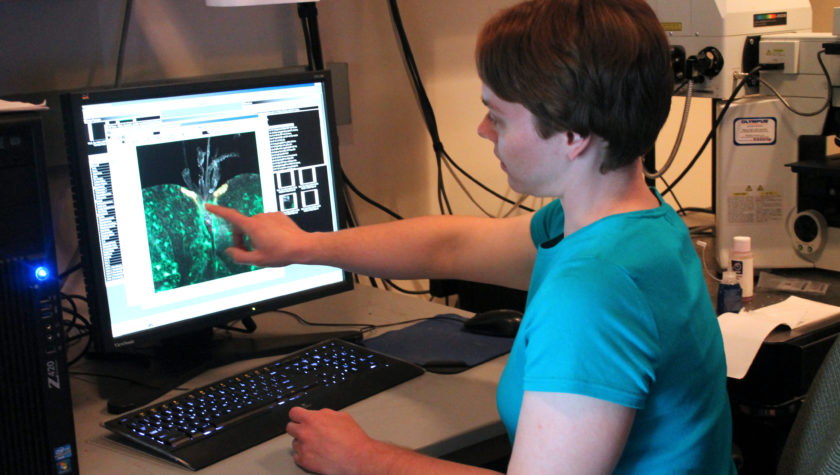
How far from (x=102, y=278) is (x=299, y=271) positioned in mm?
348

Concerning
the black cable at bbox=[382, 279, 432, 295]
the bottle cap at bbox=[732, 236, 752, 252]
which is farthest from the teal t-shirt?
the black cable at bbox=[382, 279, 432, 295]

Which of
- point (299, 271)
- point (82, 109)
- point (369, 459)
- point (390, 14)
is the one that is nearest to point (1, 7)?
point (82, 109)

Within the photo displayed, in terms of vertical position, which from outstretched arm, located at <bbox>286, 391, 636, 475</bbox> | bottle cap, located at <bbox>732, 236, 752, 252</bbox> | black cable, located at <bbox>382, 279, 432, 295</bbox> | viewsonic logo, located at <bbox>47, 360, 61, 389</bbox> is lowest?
black cable, located at <bbox>382, 279, 432, 295</bbox>

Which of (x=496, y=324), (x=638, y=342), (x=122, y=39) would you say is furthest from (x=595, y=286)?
(x=122, y=39)

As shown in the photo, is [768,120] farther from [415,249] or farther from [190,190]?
[190,190]

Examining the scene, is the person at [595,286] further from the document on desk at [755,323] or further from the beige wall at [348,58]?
the beige wall at [348,58]

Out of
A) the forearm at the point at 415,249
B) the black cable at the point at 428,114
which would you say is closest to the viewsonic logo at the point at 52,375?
the forearm at the point at 415,249

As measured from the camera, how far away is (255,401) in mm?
1289

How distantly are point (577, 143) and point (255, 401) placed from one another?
62 cm

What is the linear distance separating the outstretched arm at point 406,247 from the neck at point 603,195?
326 mm

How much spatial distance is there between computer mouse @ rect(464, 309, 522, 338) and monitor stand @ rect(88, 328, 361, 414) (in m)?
0.21

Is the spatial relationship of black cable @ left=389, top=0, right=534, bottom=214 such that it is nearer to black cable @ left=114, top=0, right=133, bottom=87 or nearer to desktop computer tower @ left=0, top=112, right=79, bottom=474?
black cable @ left=114, top=0, right=133, bottom=87

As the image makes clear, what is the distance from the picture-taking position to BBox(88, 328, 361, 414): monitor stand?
140 cm

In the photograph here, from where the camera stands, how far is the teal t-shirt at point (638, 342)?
0.90 metres
